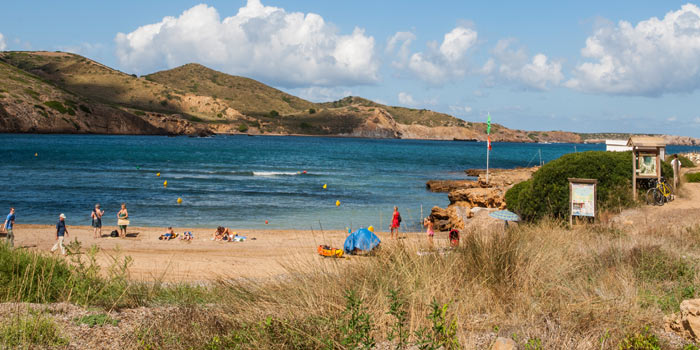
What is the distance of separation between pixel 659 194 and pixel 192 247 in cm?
1500

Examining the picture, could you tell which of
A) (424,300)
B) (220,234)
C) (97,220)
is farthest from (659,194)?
(97,220)

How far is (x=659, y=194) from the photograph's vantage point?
16203 mm

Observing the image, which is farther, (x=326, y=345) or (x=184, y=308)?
(x=184, y=308)

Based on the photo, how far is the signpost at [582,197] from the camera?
43.6ft

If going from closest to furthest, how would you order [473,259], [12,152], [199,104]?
[473,259]
[12,152]
[199,104]

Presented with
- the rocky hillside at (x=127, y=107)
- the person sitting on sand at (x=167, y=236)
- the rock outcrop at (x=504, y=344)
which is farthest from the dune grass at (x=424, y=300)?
the rocky hillside at (x=127, y=107)

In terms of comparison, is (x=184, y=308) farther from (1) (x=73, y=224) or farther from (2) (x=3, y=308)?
(1) (x=73, y=224)

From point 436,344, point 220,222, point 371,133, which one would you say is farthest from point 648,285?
point 371,133

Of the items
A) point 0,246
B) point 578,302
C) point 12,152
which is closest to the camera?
point 578,302

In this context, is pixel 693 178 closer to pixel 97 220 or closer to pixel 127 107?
pixel 97 220

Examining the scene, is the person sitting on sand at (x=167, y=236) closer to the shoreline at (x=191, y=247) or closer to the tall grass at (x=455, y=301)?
the shoreline at (x=191, y=247)

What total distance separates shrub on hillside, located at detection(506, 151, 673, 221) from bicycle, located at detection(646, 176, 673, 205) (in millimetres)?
681

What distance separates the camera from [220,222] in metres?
24.3

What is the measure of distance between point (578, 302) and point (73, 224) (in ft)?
73.8
